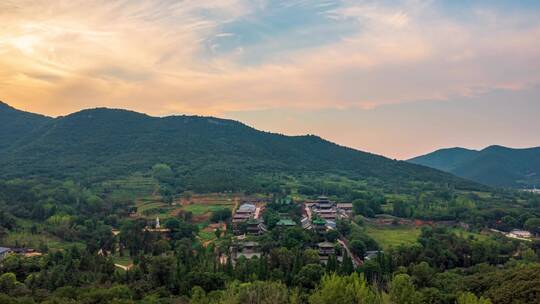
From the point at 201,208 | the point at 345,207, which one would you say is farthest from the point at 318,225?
the point at 201,208

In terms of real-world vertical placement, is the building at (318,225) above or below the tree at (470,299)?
above

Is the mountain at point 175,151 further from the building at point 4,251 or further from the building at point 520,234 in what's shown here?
the building at point 520,234

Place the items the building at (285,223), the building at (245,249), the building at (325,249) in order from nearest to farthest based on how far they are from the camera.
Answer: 1. the building at (245,249)
2. the building at (325,249)
3. the building at (285,223)

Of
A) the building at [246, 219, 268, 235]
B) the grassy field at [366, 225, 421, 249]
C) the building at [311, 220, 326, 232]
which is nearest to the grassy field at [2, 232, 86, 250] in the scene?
the building at [246, 219, 268, 235]

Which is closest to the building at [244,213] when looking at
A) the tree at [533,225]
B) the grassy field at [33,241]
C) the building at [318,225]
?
the building at [318,225]

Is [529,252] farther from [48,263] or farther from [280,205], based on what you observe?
[48,263]

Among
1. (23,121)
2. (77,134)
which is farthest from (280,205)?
(23,121)
